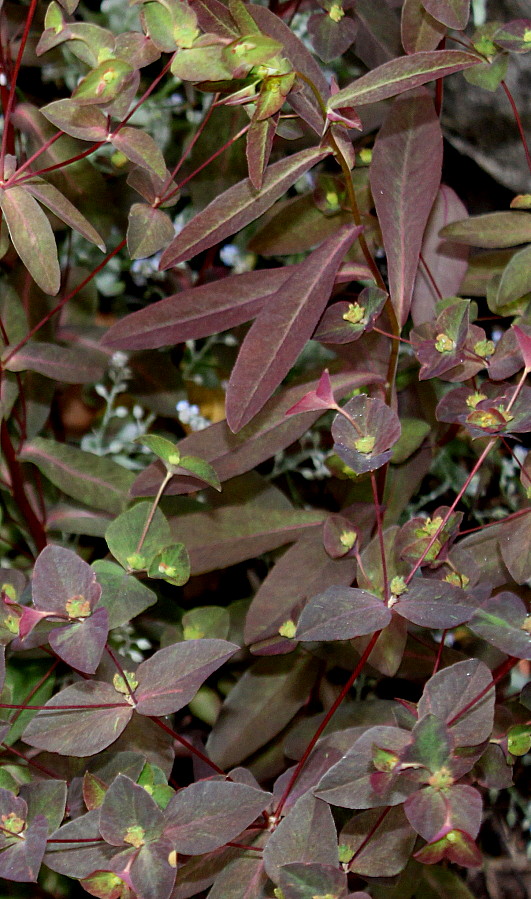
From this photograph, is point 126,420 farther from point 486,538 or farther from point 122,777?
point 122,777

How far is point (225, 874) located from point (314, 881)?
114 millimetres

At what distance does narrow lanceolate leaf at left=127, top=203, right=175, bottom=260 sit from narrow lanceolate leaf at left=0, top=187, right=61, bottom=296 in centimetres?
7

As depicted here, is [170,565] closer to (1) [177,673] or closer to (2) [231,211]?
(1) [177,673]

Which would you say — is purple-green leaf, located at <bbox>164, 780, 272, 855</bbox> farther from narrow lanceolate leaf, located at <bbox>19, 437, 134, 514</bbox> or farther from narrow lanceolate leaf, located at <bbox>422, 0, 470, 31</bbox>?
narrow lanceolate leaf, located at <bbox>422, 0, 470, 31</bbox>

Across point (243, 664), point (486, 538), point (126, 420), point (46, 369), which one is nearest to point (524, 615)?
point (486, 538)

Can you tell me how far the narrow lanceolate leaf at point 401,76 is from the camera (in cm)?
66

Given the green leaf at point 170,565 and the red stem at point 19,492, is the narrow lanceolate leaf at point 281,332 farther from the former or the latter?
the red stem at point 19,492

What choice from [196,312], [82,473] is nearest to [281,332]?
[196,312]

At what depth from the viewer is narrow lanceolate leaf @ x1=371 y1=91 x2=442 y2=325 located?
2.65ft

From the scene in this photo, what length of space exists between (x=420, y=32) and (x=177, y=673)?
2.00 ft

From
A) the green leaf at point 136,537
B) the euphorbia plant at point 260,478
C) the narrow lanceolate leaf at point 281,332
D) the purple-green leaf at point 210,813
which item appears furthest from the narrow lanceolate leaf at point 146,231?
the purple-green leaf at point 210,813

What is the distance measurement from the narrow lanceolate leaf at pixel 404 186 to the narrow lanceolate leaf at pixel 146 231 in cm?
20

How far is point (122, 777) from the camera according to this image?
57cm

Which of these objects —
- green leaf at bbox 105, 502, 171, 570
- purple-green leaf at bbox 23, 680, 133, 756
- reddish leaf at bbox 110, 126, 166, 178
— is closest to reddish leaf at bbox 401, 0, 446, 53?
reddish leaf at bbox 110, 126, 166, 178
